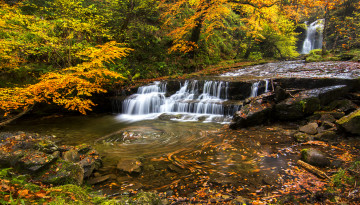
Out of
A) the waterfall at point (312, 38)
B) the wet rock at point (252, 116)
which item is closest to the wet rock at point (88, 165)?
the wet rock at point (252, 116)

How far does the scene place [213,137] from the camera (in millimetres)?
6285

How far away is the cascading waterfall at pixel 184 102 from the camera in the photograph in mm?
9359

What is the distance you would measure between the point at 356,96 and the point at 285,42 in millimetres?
14490

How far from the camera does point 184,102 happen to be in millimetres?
10250

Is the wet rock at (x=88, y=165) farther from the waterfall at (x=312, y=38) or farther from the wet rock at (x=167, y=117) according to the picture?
the waterfall at (x=312, y=38)

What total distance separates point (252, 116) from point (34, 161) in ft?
21.3

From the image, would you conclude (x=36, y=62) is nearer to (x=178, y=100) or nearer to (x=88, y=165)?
(x=178, y=100)

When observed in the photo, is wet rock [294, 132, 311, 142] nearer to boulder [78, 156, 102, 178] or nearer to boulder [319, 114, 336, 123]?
boulder [319, 114, 336, 123]

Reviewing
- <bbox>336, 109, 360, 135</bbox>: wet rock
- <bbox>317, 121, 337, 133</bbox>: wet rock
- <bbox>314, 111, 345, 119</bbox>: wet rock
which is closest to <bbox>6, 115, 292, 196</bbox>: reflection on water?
<bbox>317, 121, 337, 133</bbox>: wet rock

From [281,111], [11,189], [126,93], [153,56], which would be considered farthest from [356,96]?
[153,56]

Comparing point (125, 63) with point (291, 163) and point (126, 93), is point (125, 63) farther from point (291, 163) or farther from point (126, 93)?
point (291, 163)

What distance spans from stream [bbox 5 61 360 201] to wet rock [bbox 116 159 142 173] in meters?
0.10

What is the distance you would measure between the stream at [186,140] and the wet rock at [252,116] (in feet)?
0.98

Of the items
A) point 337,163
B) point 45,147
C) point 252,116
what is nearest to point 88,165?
point 45,147
